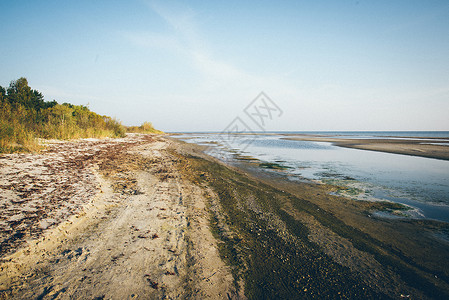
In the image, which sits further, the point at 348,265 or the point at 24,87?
the point at 24,87

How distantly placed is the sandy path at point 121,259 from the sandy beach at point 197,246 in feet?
0.04

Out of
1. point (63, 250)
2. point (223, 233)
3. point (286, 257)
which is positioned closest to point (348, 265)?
point (286, 257)

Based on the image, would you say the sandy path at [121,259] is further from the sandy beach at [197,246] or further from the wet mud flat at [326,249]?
the wet mud flat at [326,249]

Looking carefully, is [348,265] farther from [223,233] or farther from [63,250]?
[63,250]

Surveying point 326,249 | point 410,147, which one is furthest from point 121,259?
point 410,147

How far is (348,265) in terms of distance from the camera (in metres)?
2.82

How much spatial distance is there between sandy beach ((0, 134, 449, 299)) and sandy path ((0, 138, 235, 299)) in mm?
13

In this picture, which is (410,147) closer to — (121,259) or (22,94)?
(121,259)

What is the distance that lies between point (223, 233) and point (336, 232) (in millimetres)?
2368

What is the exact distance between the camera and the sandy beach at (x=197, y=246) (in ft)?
7.17

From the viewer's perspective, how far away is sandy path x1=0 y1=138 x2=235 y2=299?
6.65 feet

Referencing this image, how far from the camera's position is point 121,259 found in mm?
2516

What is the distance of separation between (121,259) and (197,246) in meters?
1.06

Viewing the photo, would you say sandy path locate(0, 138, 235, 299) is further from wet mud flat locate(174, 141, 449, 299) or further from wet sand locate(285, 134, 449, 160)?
wet sand locate(285, 134, 449, 160)
